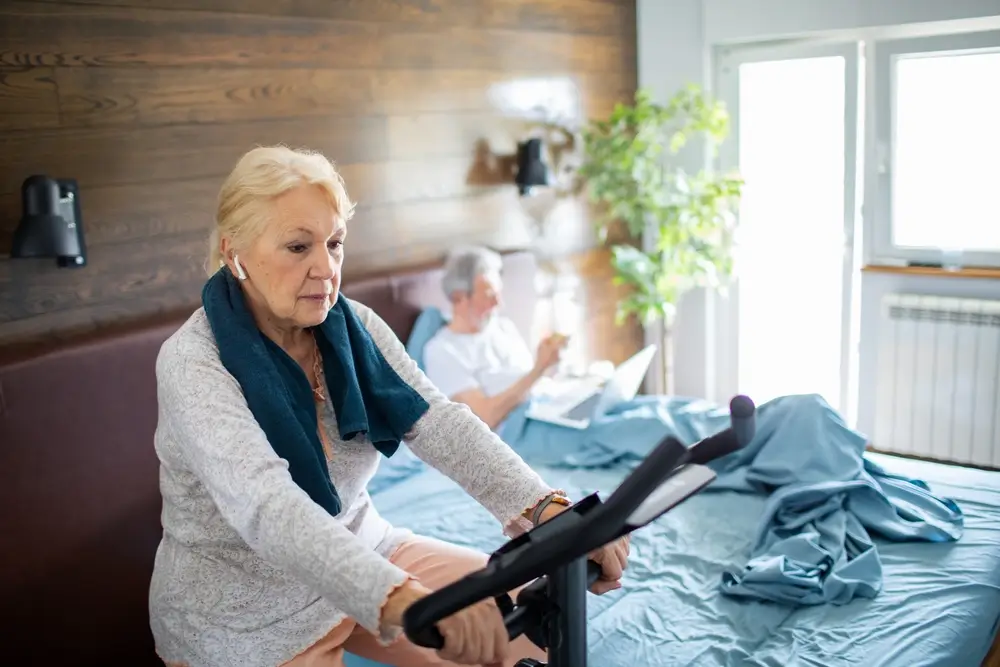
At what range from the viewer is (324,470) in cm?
154

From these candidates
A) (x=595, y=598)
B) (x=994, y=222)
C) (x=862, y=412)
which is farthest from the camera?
(x=862, y=412)

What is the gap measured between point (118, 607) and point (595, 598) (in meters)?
1.14

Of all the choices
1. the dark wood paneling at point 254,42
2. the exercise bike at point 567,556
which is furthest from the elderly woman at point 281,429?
the dark wood paneling at point 254,42

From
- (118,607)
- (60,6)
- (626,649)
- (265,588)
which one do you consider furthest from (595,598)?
(60,6)

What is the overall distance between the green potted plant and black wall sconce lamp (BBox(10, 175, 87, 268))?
2.35 meters

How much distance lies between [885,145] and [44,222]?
127 inches

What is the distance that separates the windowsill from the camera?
12.5 ft

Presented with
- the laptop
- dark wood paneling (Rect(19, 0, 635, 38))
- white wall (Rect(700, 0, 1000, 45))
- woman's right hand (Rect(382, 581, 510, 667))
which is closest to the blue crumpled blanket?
the laptop

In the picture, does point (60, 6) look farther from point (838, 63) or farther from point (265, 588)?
point (838, 63)

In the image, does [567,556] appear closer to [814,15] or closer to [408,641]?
[408,641]

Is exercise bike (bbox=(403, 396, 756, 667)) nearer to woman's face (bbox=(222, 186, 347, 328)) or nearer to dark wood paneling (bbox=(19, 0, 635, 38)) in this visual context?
woman's face (bbox=(222, 186, 347, 328))

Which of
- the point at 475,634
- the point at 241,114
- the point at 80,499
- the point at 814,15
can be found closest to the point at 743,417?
the point at 475,634

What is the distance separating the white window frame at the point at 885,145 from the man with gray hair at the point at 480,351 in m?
1.75

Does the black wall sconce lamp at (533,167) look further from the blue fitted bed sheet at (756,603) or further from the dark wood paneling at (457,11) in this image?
the blue fitted bed sheet at (756,603)
